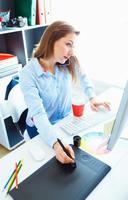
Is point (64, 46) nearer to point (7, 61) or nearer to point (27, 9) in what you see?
point (7, 61)

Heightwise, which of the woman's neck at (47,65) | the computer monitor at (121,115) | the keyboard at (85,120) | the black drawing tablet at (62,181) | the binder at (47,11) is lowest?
the keyboard at (85,120)

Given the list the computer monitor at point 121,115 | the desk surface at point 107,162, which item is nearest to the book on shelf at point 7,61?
the desk surface at point 107,162

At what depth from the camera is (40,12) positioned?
2.00 metres

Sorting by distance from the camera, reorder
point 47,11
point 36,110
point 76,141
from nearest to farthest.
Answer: point 76,141 → point 36,110 → point 47,11

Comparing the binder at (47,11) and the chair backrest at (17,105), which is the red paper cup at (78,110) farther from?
the binder at (47,11)

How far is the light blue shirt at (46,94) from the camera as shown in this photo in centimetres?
110

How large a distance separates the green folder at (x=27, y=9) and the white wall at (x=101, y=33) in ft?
0.91

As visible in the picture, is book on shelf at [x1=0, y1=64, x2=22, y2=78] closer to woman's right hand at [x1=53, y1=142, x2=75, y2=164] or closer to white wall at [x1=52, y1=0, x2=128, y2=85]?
white wall at [x1=52, y1=0, x2=128, y2=85]

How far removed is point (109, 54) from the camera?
196 cm

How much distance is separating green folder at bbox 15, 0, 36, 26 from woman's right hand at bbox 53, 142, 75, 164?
1.44 metres

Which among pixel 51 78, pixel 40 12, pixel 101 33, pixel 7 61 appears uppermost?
pixel 40 12

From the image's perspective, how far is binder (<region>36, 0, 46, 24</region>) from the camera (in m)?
1.94

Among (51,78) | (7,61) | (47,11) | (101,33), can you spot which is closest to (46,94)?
(51,78)

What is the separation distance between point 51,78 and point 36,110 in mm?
298
